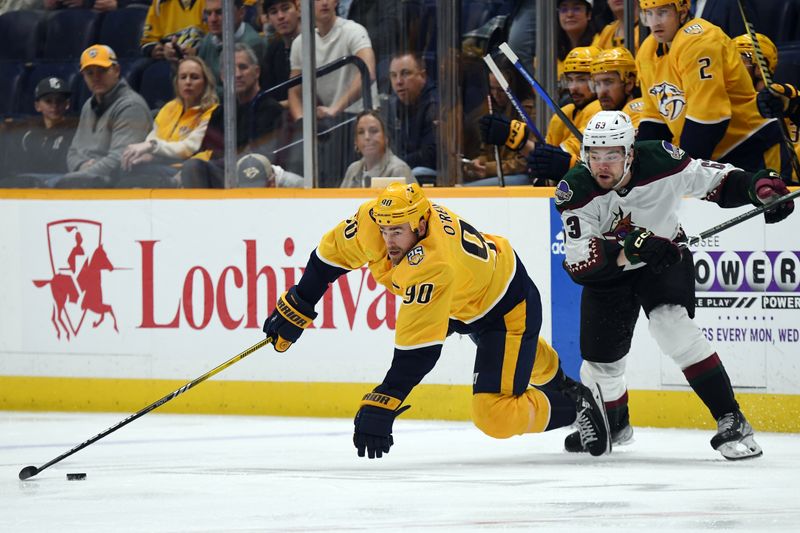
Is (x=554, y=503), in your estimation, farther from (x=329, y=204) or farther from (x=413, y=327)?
(x=329, y=204)

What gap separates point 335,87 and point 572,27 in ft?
3.65

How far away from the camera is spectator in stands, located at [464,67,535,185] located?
6.42 m

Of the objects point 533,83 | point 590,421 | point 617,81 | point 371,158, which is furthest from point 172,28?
point 590,421

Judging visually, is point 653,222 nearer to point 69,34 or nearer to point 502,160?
point 502,160

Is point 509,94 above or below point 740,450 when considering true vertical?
above

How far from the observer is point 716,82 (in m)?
5.77

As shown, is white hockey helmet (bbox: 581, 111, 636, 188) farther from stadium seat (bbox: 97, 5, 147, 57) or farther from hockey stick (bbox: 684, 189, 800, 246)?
stadium seat (bbox: 97, 5, 147, 57)

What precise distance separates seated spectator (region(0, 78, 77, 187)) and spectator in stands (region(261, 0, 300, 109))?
1067 millimetres

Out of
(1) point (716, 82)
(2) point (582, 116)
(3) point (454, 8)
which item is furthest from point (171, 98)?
(1) point (716, 82)

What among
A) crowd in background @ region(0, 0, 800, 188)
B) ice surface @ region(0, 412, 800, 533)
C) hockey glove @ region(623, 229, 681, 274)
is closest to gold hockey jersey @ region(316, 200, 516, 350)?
hockey glove @ region(623, 229, 681, 274)

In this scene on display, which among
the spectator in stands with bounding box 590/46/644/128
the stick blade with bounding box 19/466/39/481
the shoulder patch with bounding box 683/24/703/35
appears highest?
the shoulder patch with bounding box 683/24/703/35

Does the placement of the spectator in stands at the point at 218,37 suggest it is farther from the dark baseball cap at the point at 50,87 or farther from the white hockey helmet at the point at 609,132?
the white hockey helmet at the point at 609,132

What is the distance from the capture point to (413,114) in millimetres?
6559

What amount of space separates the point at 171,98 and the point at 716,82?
2.61m
